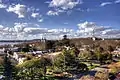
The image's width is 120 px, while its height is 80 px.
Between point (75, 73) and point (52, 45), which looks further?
point (52, 45)

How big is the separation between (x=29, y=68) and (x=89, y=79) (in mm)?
17603

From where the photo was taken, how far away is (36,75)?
44.7 meters

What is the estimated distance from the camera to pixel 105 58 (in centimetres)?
6525

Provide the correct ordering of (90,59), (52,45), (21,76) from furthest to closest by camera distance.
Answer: (52,45)
(90,59)
(21,76)

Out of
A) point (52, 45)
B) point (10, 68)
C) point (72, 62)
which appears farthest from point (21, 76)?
point (52, 45)

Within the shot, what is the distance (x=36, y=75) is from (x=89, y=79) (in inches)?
547

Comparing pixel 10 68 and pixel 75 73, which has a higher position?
pixel 10 68

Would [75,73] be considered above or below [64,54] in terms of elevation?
below

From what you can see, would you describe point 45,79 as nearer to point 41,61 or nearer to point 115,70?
point 41,61

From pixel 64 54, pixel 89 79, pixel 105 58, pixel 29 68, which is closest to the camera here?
pixel 89 79

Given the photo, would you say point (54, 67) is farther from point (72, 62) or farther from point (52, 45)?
point (52, 45)

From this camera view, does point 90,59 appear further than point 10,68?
Yes

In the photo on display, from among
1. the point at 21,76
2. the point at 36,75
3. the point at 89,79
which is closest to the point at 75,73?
the point at 36,75

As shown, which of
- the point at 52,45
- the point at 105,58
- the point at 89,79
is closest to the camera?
the point at 89,79
